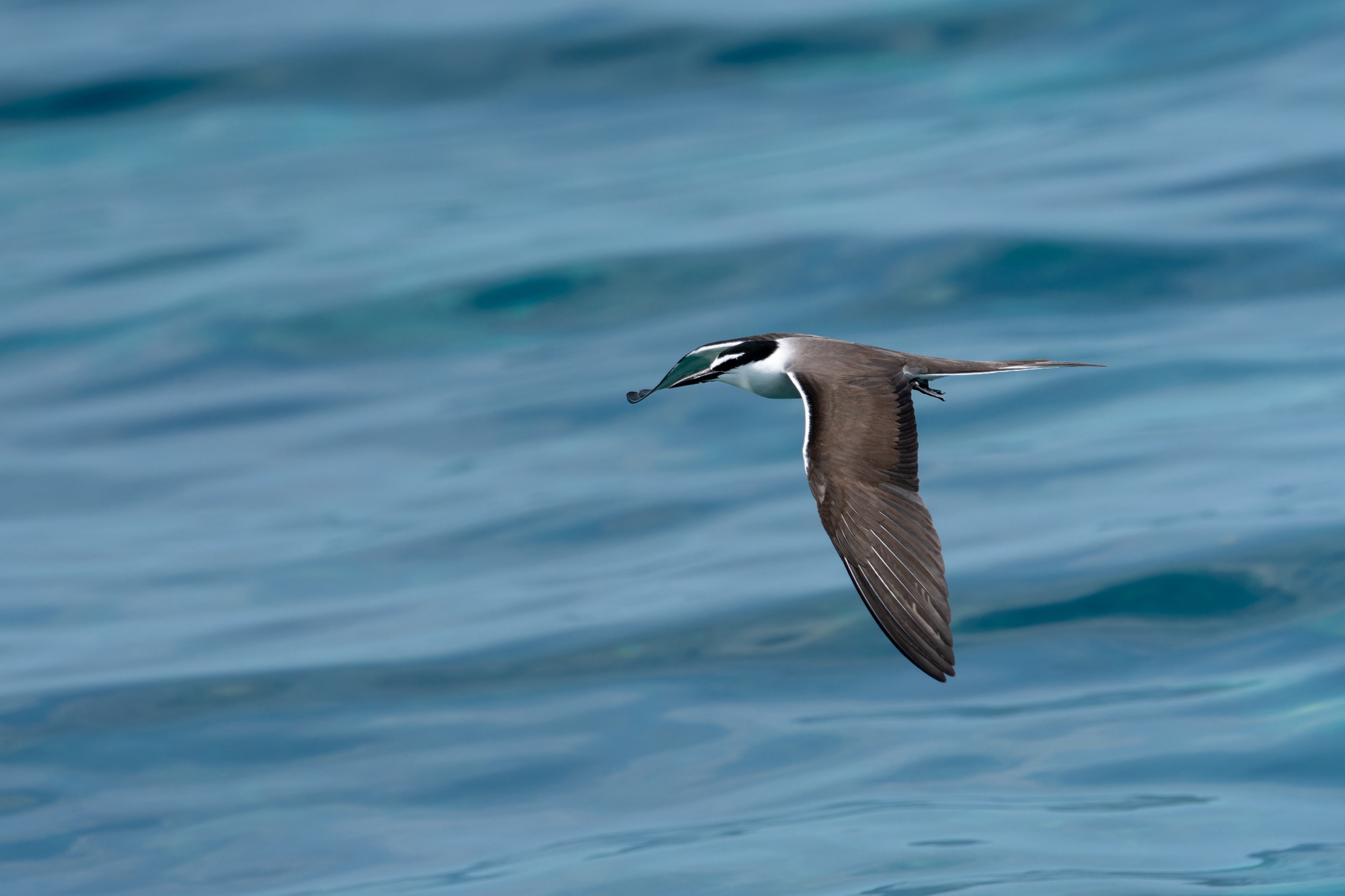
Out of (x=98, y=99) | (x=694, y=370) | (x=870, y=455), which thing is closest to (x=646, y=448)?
(x=694, y=370)

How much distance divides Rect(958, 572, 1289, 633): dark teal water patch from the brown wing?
5.44 m

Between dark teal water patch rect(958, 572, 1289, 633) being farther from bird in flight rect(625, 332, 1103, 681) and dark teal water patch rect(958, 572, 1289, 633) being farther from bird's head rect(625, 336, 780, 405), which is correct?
bird's head rect(625, 336, 780, 405)

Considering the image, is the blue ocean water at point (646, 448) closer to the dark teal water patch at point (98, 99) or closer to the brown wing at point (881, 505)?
the dark teal water patch at point (98, 99)

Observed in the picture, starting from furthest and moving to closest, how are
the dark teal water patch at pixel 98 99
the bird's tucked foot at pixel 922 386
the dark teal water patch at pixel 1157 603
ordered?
1. the dark teal water patch at pixel 98 99
2. the dark teal water patch at pixel 1157 603
3. the bird's tucked foot at pixel 922 386

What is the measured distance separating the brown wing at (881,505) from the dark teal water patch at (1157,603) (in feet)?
17.8

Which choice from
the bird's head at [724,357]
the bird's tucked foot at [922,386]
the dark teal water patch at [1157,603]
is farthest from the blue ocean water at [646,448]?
the bird's head at [724,357]

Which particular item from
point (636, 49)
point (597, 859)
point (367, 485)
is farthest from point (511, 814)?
point (636, 49)

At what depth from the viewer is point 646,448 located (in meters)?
16.6

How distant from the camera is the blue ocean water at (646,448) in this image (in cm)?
1102

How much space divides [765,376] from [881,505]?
2.94 ft

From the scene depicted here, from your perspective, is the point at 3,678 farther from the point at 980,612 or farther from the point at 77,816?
the point at 980,612

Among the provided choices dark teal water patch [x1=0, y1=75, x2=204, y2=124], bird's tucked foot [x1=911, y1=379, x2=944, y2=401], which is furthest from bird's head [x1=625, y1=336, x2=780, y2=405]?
dark teal water patch [x1=0, y1=75, x2=204, y2=124]

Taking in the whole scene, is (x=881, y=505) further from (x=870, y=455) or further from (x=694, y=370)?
(x=694, y=370)

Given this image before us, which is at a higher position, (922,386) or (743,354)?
(743,354)
